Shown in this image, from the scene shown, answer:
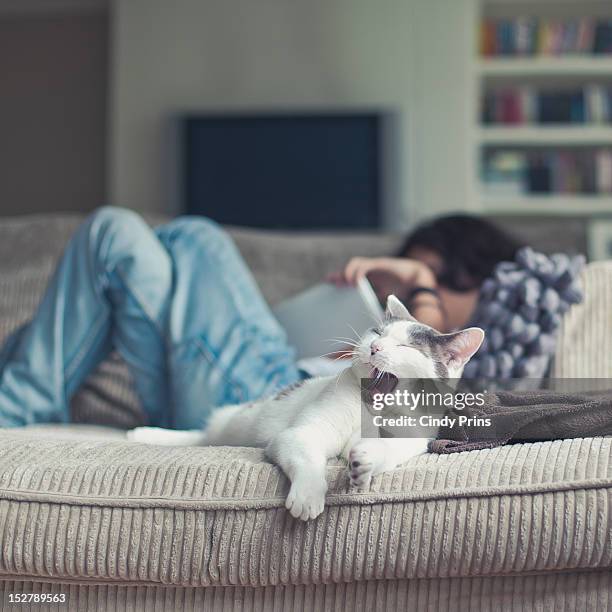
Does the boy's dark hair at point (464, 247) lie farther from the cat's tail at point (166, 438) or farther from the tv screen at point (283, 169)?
the tv screen at point (283, 169)

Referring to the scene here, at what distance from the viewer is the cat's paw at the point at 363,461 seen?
772 mm

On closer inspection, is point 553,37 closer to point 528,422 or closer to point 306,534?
point 528,422

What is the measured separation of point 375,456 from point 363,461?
0.6 inches

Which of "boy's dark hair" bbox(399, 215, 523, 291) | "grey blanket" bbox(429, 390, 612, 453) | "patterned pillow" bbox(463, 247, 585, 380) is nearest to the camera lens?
"grey blanket" bbox(429, 390, 612, 453)

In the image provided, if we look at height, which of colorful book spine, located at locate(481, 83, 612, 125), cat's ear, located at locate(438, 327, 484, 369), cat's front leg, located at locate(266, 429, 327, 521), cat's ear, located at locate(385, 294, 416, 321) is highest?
colorful book spine, located at locate(481, 83, 612, 125)

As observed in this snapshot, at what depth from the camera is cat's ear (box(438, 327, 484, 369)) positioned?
0.76 metres

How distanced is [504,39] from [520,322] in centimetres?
323

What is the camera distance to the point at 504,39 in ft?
13.5

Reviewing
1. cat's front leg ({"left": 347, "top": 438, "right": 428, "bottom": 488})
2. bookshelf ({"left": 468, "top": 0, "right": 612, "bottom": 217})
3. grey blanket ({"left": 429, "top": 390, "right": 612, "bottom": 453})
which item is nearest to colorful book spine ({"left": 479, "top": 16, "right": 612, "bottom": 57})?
bookshelf ({"left": 468, "top": 0, "right": 612, "bottom": 217})

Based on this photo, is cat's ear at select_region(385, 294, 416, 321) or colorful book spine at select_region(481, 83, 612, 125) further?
colorful book spine at select_region(481, 83, 612, 125)

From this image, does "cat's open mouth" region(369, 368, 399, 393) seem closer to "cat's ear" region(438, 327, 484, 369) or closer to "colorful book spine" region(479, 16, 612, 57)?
"cat's ear" region(438, 327, 484, 369)

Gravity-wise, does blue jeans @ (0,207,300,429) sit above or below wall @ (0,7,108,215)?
below

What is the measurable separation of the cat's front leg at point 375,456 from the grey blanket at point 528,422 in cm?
6

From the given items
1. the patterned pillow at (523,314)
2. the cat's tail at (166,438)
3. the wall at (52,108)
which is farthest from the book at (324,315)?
the wall at (52,108)
